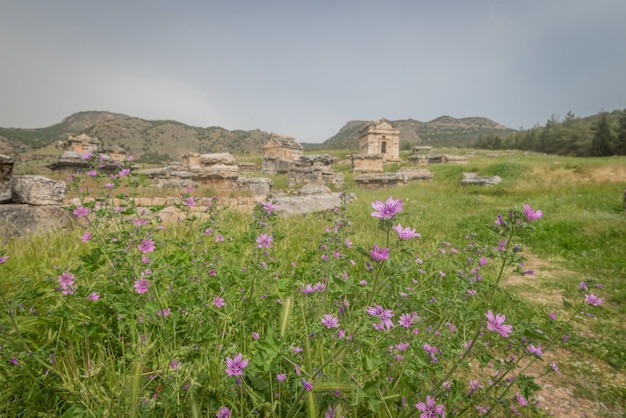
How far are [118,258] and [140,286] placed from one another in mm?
301

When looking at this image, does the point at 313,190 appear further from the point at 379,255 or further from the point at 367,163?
the point at 367,163

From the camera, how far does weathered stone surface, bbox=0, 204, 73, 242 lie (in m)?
4.78

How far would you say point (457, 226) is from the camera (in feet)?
24.7

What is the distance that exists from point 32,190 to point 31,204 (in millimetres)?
289

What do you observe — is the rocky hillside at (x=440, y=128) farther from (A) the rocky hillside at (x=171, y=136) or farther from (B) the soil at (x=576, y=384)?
(B) the soil at (x=576, y=384)

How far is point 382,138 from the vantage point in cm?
3125

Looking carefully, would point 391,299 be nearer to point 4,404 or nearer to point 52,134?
point 4,404

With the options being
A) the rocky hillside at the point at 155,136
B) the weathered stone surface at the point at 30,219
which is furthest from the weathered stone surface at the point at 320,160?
the rocky hillside at the point at 155,136

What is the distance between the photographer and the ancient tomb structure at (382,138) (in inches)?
1216

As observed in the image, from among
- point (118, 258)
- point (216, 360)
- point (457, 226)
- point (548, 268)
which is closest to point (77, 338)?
point (118, 258)

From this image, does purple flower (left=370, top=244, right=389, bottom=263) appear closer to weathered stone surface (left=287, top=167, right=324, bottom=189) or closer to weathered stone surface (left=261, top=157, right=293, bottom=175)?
weathered stone surface (left=287, top=167, right=324, bottom=189)

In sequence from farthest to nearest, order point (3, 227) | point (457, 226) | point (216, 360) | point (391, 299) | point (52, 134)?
point (52, 134) < point (457, 226) < point (3, 227) < point (391, 299) < point (216, 360)

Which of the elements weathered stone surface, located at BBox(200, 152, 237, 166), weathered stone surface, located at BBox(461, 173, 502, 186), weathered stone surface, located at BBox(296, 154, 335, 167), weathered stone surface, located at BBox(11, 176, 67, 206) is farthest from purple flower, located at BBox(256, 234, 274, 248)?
weathered stone surface, located at BBox(296, 154, 335, 167)

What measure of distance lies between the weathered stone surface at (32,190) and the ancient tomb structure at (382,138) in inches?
1147
